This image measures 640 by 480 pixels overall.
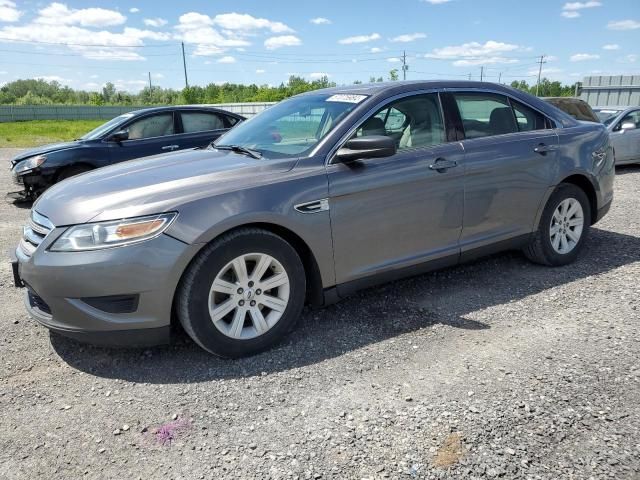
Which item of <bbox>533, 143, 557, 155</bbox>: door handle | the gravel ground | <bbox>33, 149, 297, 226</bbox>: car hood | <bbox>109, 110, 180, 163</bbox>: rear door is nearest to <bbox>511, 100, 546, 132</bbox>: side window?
<bbox>533, 143, 557, 155</bbox>: door handle

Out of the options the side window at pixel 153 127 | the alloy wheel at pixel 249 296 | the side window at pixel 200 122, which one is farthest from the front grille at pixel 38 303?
the side window at pixel 200 122

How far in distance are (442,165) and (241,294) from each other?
1.77 metres

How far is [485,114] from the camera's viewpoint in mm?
4348

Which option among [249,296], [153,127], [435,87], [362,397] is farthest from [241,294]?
[153,127]

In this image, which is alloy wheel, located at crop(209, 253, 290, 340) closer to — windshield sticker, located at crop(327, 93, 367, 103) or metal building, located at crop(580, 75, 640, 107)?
windshield sticker, located at crop(327, 93, 367, 103)

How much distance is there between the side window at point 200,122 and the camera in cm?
876

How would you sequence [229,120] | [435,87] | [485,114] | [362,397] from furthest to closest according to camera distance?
[229,120], [485,114], [435,87], [362,397]

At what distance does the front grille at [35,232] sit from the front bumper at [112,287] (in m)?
0.09

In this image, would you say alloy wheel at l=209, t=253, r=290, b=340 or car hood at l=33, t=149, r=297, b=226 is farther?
alloy wheel at l=209, t=253, r=290, b=340

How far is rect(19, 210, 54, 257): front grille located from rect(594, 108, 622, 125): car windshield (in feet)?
37.9

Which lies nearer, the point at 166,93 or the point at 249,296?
the point at 249,296

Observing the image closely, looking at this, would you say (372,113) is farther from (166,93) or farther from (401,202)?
(166,93)

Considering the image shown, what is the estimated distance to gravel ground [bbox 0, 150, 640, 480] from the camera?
2.32 meters

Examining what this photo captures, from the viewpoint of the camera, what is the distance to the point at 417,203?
377cm
